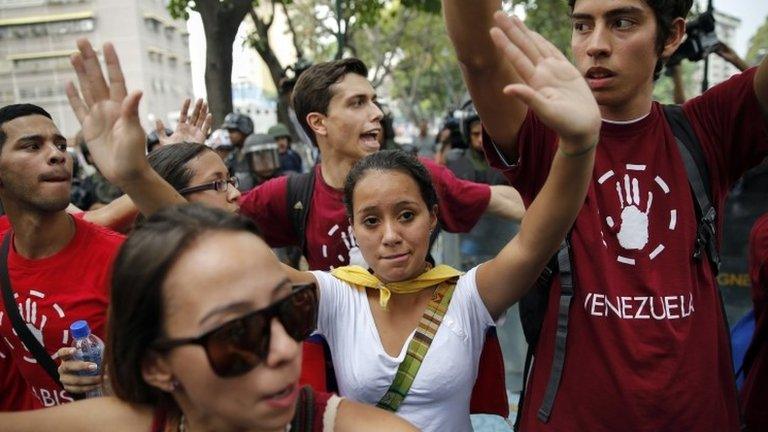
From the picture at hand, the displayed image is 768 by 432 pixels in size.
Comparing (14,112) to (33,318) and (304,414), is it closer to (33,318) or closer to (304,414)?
(33,318)

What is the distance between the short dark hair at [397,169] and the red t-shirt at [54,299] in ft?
3.18

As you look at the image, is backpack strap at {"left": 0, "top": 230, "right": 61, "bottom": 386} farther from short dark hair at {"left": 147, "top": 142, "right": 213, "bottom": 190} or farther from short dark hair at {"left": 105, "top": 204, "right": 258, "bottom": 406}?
short dark hair at {"left": 105, "top": 204, "right": 258, "bottom": 406}

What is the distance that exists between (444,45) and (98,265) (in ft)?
91.4

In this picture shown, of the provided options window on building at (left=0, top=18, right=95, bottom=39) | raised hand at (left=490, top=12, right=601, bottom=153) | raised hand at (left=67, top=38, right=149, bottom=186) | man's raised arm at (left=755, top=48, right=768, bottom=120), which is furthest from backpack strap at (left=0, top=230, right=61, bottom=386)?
window on building at (left=0, top=18, right=95, bottom=39)

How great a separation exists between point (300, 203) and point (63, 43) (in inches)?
1302

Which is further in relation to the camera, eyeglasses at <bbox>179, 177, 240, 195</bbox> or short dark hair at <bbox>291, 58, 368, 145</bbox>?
short dark hair at <bbox>291, 58, 368, 145</bbox>

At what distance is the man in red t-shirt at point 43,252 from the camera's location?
230 cm

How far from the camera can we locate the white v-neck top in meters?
1.86

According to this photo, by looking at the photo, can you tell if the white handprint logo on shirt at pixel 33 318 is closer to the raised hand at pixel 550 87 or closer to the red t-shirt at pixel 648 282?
the red t-shirt at pixel 648 282

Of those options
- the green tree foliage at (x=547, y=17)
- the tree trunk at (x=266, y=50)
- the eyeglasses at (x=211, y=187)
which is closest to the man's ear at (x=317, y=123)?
the eyeglasses at (x=211, y=187)

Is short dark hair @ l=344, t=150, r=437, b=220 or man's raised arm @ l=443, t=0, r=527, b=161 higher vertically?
man's raised arm @ l=443, t=0, r=527, b=161

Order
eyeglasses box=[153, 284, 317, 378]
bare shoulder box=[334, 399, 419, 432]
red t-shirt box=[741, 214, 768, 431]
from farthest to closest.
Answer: red t-shirt box=[741, 214, 768, 431] < bare shoulder box=[334, 399, 419, 432] < eyeglasses box=[153, 284, 317, 378]

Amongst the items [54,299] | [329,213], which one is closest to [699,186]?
[329,213]

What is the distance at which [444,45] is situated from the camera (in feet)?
94.4
